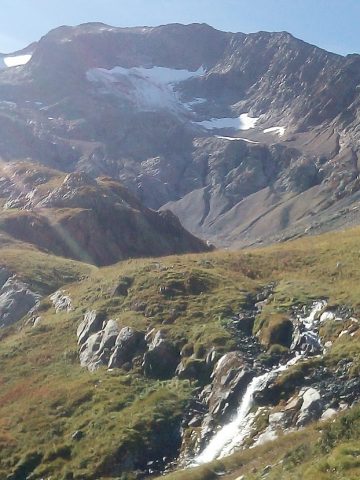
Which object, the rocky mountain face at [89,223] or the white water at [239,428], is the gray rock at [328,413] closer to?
the white water at [239,428]

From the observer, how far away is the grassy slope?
32.8m

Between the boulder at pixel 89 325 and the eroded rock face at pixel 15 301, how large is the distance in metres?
11.5

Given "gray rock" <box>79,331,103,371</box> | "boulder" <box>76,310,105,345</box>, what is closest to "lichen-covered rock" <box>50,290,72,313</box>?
"boulder" <box>76,310,105,345</box>

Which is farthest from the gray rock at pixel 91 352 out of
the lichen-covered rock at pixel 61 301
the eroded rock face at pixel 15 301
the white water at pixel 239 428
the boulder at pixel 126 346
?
the eroded rock face at pixel 15 301

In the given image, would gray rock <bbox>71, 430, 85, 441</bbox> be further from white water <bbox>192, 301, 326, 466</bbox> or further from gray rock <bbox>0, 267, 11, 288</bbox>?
gray rock <bbox>0, 267, 11, 288</bbox>

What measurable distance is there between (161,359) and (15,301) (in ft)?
78.4

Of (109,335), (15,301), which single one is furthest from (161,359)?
(15,301)

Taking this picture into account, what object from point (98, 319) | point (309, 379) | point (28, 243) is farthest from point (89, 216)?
point (309, 379)

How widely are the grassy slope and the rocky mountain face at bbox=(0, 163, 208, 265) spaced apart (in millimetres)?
39193

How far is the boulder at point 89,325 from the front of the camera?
153 feet

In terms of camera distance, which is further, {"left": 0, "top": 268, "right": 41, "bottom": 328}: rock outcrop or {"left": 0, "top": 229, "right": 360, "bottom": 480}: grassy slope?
{"left": 0, "top": 268, "right": 41, "bottom": 328}: rock outcrop

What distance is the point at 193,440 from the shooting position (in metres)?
32.5

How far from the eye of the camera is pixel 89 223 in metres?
106

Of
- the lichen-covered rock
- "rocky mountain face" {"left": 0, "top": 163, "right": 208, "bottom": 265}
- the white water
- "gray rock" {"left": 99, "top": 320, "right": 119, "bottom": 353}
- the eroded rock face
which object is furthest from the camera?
"rocky mountain face" {"left": 0, "top": 163, "right": 208, "bottom": 265}
